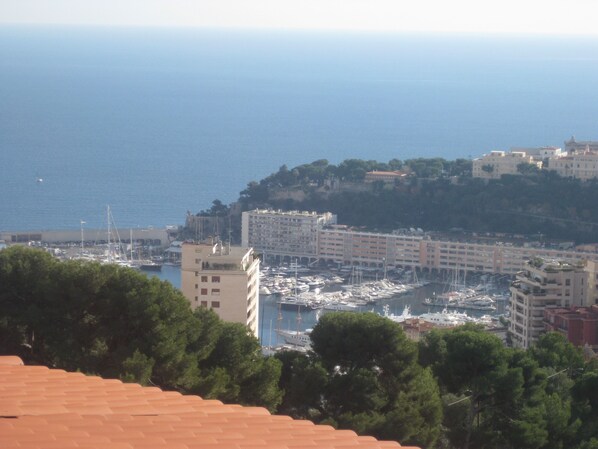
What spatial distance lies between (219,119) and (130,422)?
5986 cm

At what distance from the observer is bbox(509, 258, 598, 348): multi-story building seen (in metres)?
18.5

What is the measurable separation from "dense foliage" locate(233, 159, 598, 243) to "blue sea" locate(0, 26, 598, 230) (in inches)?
127

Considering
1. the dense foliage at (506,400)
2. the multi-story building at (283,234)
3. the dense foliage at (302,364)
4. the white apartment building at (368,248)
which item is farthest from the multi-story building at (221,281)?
the multi-story building at (283,234)

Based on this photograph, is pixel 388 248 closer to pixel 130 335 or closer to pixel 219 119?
pixel 130 335

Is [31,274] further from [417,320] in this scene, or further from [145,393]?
[417,320]

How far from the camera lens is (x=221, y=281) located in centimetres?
1465

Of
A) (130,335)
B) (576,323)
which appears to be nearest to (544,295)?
(576,323)

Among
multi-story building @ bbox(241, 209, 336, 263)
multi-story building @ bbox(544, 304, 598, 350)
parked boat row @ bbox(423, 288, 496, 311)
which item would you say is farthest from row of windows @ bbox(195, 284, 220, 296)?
multi-story building @ bbox(241, 209, 336, 263)

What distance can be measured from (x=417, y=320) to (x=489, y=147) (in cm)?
3353

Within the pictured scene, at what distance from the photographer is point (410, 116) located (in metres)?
67.9

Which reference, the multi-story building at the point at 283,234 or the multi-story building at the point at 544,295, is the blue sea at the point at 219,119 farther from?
the multi-story building at the point at 544,295

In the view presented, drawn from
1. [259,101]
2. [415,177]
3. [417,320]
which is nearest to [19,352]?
[417,320]

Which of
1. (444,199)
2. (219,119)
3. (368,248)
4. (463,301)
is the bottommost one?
(463,301)

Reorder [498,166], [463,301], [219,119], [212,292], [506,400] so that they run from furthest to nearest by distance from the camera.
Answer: [219,119], [498,166], [463,301], [212,292], [506,400]
